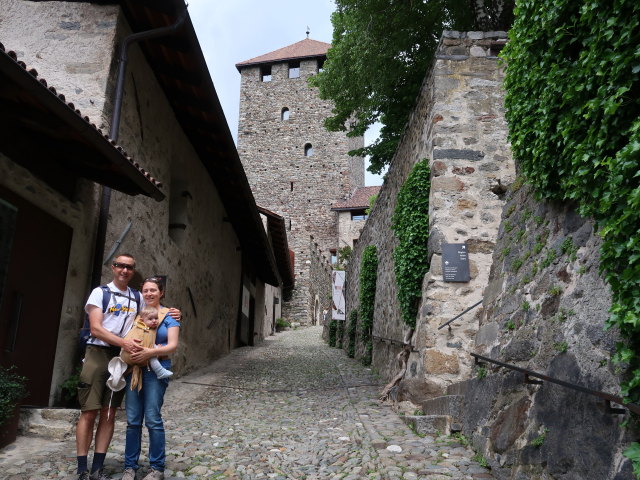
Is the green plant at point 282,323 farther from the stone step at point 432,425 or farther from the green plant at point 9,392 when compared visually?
the green plant at point 9,392

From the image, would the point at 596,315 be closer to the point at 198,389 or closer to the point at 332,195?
the point at 198,389

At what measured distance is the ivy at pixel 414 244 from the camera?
5.93m

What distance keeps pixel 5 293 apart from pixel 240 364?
6857mm

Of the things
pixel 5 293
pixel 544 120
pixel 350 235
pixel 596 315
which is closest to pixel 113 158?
pixel 5 293

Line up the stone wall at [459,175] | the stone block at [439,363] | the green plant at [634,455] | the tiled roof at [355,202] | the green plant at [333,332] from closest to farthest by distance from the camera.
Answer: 1. the green plant at [634,455]
2. the stone block at [439,363]
3. the stone wall at [459,175]
4. the green plant at [333,332]
5. the tiled roof at [355,202]

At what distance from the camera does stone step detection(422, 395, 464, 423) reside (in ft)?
13.3

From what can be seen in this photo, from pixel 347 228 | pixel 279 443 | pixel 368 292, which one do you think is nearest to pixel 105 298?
pixel 279 443

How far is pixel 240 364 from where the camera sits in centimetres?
1022

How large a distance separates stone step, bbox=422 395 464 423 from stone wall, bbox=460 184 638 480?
0.69 feet

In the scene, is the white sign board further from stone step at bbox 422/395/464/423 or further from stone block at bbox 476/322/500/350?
stone block at bbox 476/322/500/350

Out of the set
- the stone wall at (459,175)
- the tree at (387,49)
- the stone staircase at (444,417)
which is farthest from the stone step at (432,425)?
the tree at (387,49)

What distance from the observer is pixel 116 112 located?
5172 millimetres

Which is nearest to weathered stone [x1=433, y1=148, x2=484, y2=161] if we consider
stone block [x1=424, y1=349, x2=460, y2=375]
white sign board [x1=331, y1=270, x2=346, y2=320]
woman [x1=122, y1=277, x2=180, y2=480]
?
stone block [x1=424, y1=349, x2=460, y2=375]

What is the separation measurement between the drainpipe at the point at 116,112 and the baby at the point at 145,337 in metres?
1.94
